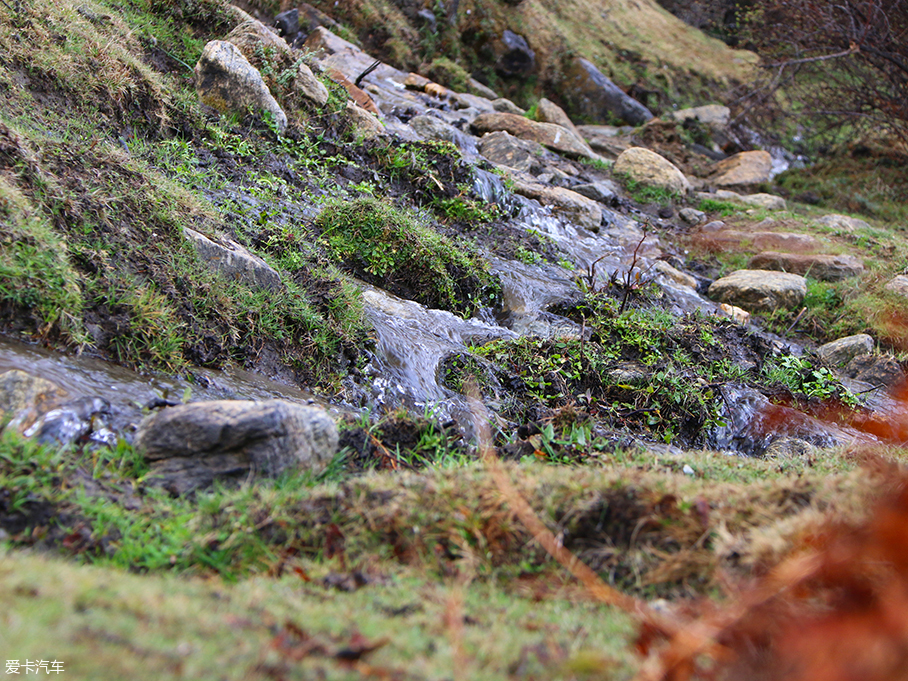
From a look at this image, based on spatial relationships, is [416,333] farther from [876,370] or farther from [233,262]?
[876,370]

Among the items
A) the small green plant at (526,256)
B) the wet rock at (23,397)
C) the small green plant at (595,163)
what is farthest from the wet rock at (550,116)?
the wet rock at (23,397)

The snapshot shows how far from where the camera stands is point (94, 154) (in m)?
4.92

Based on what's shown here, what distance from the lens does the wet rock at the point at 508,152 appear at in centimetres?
1333

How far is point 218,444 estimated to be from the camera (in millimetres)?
3012

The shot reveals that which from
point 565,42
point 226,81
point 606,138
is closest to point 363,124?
point 226,81

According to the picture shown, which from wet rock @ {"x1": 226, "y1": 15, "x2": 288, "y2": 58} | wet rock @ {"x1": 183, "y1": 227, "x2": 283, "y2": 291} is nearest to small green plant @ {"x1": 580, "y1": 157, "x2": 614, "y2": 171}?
wet rock @ {"x1": 226, "y1": 15, "x2": 288, "y2": 58}

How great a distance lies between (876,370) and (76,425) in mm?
8608

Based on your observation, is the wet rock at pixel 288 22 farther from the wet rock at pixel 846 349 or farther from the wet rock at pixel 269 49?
the wet rock at pixel 846 349

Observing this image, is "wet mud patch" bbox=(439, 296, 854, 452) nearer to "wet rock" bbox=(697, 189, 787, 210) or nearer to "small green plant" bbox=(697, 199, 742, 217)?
"small green plant" bbox=(697, 199, 742, 217)

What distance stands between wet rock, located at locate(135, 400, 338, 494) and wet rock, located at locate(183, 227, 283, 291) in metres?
2.12

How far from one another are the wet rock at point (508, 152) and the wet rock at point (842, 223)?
6590 mm

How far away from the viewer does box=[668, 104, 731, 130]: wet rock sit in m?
21.8

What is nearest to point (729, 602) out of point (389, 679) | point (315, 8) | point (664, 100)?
point (389, 679)

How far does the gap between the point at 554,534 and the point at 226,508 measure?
140cm
